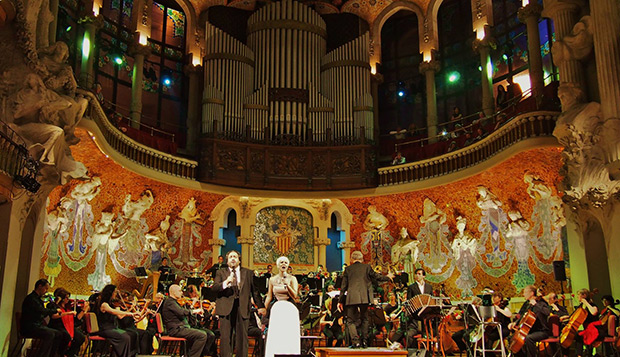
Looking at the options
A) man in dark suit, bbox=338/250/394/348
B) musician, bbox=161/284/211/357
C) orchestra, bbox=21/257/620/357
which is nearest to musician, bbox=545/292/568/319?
orchestra, bbox=21/257/620/357

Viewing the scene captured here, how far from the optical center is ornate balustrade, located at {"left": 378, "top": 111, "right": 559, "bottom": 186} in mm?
11586

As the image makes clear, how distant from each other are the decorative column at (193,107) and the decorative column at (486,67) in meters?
7.10

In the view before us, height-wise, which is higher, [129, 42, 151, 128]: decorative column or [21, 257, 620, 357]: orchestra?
[129, 42, 151, 128]: decorative column

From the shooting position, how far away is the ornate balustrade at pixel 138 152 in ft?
37.1

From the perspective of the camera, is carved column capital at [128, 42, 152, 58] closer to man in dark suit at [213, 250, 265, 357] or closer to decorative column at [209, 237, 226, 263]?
decorative column at [209, 237, 226, 263]

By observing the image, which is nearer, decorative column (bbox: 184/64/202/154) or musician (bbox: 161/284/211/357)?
musician (bbox: 161/284/211/357)

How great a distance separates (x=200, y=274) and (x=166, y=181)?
2.48 meters

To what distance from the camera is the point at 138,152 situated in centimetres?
1370

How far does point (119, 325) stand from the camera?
338 inches

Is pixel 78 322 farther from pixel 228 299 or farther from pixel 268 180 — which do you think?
pixel 268 180

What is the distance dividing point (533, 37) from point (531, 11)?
573 millimetres

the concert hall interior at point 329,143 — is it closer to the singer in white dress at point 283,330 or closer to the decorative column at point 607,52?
the decorative column at point 607,52

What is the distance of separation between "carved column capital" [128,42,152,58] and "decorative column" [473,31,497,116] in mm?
8104

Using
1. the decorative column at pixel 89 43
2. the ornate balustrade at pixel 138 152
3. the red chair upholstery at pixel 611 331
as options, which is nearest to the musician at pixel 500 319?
the red chair upholstery at pixel 611 331
